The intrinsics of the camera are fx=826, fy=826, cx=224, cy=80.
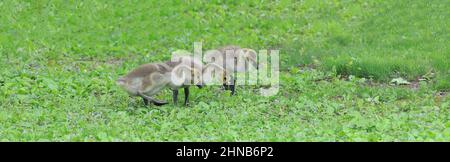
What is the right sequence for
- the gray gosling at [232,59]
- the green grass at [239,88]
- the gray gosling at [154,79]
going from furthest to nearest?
1. the gray gosling at [232,59]
2. the gray gosling at [154,79]
3. the green grass at [239,88]

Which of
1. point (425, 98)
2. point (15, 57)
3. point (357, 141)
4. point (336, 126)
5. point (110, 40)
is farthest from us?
point (110, 40)

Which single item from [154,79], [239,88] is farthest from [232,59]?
[154,79]

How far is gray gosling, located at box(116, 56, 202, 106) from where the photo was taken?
1241 centimetres

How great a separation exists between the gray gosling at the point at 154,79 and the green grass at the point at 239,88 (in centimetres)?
28

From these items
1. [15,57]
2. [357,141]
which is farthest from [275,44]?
→ [357,141]

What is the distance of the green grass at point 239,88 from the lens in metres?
10.9

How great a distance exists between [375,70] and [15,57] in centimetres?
736

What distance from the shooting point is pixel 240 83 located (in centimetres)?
1498

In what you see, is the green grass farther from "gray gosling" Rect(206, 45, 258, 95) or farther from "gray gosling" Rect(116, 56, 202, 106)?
"gray gosling" Rect(206, 45, 258, 95)

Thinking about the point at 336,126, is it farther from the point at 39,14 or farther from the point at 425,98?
the point at 39,14

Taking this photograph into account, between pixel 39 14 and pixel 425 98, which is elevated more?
pixel 39 14

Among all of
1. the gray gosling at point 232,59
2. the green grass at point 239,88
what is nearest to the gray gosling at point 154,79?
the green grass at point 239,88

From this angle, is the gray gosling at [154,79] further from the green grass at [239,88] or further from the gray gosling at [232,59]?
the gray gosling at [232,59]

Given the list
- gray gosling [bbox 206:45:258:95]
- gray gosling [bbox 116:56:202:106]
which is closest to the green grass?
gray gosling [bbox 116:56:202:106]
